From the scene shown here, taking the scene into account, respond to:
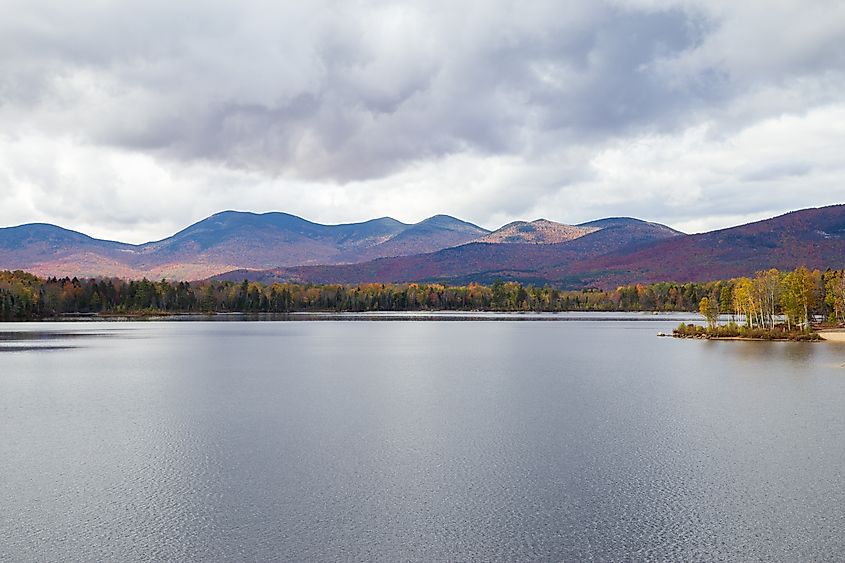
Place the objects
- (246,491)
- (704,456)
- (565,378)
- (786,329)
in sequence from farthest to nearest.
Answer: (786,329), (565,378), (704,456), (246,491)

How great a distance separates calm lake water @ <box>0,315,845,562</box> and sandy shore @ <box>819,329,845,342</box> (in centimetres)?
3519

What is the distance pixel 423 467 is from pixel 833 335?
67471 millimetres

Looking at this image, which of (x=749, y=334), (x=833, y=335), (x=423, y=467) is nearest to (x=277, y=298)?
(x=749, y=334)

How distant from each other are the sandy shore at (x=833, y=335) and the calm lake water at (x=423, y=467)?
35193 mm

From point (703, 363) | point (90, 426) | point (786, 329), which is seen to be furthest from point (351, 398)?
point (786, 329)

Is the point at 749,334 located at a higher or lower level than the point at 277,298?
lower

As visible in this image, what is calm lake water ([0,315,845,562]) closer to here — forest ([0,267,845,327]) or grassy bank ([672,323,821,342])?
grassy bank ([672,323,821,342])

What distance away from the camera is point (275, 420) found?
2588 centimetres

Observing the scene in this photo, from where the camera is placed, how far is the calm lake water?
1348 centimetres

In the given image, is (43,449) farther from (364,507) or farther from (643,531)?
(643,531)

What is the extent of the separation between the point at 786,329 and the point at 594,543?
73944mm

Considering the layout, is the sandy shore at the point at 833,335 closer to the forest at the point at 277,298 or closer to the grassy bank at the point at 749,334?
the grassy bank at the point at 749,334

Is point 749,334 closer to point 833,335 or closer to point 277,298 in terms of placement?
point 833,335

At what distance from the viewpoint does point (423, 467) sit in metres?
19.0
